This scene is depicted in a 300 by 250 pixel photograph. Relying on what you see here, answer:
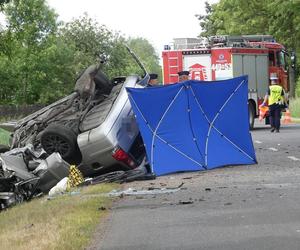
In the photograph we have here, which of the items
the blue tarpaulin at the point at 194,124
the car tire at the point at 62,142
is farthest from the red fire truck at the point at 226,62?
the car tire at the point at 62,142

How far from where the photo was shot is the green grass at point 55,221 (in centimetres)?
690

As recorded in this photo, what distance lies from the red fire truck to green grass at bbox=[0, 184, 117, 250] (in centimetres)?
1347

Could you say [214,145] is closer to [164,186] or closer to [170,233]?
[164,186]

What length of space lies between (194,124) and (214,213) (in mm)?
4708

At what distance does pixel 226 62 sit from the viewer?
23719 millimetres

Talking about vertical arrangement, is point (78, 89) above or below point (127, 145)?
above

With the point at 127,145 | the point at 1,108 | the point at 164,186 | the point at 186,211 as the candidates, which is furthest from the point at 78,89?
the point at 1,108

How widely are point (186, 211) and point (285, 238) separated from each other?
1968 millimetres

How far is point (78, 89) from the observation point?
534 inches

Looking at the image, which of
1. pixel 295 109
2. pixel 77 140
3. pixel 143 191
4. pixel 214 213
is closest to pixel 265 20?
pixel 295 109

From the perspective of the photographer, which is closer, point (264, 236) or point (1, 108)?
point (264, 236)

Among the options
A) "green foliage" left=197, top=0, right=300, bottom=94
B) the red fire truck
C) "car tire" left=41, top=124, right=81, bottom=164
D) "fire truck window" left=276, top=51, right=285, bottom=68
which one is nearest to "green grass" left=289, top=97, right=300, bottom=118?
"green foliage" left=197, top=0, right=300, bottom=94

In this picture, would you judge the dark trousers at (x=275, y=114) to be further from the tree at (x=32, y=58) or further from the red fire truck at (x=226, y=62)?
the tree at (x=32, y=58)

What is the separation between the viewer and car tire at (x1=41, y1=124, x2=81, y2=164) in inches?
492
